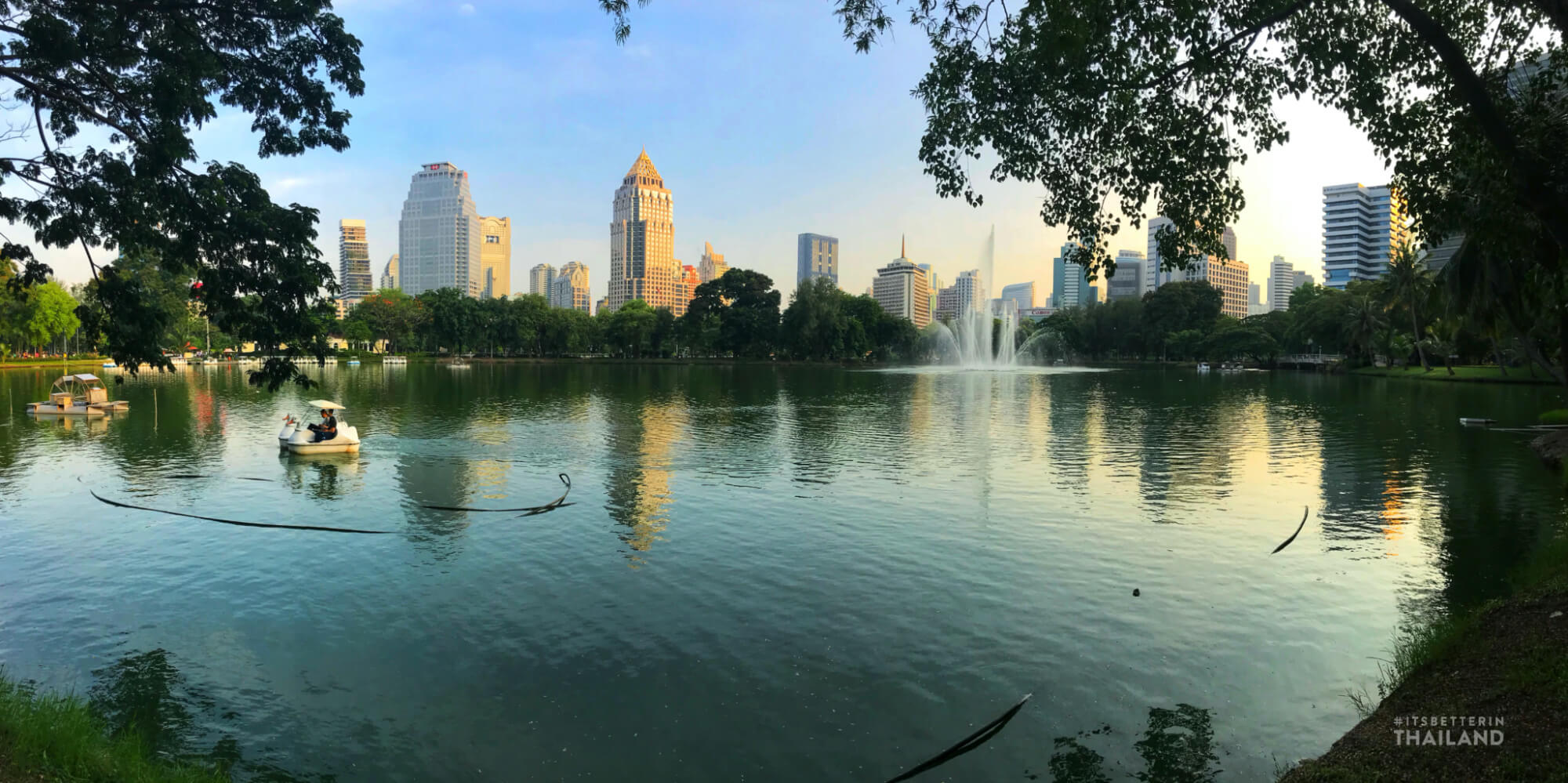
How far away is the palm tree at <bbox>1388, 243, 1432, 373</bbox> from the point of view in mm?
83812

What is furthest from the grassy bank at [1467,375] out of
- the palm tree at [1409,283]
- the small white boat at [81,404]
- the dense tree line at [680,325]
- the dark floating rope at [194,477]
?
the small white boat at [81,404]

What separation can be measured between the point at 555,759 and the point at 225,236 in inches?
368

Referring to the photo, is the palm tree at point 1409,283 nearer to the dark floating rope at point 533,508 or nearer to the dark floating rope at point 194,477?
the dark floating rope at point 533,508

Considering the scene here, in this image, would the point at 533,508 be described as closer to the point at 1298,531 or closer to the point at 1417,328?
the point at 1298,531

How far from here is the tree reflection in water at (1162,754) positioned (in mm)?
8945

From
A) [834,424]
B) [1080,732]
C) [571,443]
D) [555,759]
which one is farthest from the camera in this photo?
[834,424]

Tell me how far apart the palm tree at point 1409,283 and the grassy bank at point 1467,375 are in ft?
8.95

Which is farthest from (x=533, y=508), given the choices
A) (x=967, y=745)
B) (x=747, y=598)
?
(x=967, y=745)

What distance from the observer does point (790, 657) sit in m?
12.0

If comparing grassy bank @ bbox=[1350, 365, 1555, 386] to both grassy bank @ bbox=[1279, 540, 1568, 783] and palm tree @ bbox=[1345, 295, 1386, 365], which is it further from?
grassy bank @ bbox=[1279, 540, 1568, 783]

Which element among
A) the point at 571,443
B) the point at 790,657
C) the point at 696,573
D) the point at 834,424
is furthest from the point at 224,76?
the point at 834,424

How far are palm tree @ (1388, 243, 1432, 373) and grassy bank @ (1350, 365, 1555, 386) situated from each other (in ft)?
8.95

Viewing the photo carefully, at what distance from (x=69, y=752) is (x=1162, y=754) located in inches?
443

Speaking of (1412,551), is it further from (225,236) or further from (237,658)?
(225,236)
